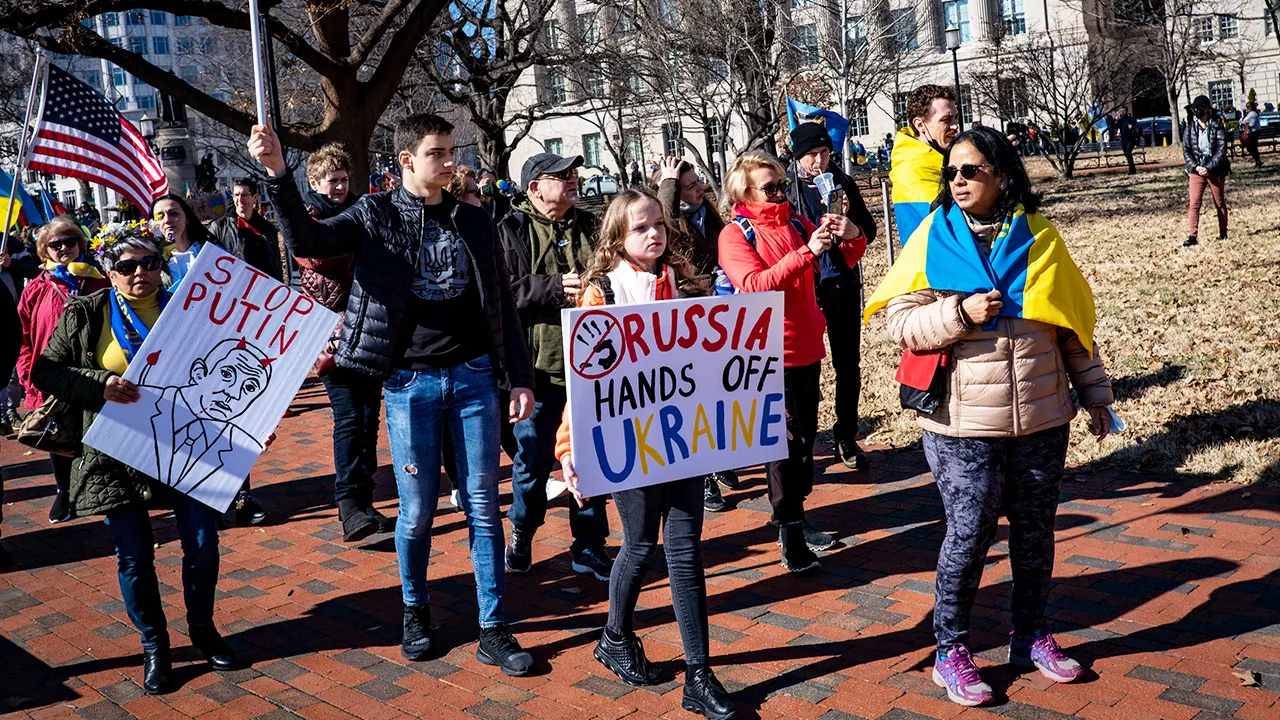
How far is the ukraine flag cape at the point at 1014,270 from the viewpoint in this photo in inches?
154

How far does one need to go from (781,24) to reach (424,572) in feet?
58.0

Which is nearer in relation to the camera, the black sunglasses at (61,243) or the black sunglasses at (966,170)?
the black sunglasses at (966,170)

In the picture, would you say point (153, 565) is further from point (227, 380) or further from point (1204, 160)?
point (1204, 160)

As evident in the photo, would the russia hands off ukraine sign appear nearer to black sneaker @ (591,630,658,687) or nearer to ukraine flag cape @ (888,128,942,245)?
black sneaker @ (591,630,658,687)

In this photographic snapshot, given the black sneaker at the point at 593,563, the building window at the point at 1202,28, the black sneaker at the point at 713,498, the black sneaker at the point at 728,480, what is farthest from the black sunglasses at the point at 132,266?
the building window at the point at 1202,28

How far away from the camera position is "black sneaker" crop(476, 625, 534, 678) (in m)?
4.61

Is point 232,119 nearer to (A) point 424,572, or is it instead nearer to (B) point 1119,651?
(A) point 424,572

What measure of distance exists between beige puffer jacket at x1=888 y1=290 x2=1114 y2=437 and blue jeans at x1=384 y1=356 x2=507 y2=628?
5.36 feet

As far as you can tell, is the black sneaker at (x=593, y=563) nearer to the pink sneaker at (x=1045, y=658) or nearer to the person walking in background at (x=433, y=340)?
the person walking in background at (x=433, y=340)

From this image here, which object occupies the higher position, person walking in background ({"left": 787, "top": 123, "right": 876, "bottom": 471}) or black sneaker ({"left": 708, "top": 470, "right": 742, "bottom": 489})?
person walking in background ({"left": 787, "top": 123, "right": 876, "bottom": 471})

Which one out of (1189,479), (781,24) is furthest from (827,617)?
(781,24)

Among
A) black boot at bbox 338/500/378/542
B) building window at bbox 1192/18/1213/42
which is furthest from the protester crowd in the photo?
building window at bbox 1192/18/1213/42

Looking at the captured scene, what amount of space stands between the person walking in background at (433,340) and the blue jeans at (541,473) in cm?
96

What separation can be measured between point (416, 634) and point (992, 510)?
2.32 meters
